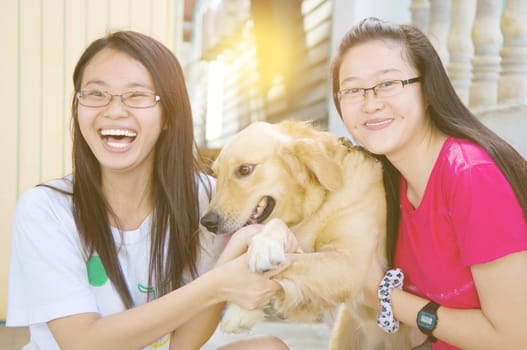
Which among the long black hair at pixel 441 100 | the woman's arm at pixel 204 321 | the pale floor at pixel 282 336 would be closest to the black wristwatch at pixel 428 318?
the long black hair at pixel 441 100

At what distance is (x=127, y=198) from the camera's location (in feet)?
5.10

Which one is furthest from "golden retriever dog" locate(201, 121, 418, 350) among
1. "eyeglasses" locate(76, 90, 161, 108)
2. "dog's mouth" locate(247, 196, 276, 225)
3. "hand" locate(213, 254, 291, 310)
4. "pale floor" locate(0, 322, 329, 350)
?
"pale floor" locate(0, 322, 329, 350)

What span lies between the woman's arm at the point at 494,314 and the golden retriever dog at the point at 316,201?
0.24m

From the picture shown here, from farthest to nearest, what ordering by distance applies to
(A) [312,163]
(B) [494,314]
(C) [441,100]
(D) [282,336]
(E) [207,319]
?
(D) [282,336]
(A) [312,163]
(E) [207,319]
(C) [441,100]
(B) [494,314]

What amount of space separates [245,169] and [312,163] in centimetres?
20

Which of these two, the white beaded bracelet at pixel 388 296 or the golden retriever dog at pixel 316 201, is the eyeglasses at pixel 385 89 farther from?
the white beaded bracelet at pixel 388 296

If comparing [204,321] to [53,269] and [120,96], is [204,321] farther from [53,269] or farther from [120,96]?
[120,96]

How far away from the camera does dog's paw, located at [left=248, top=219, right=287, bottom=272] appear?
4.41 ft

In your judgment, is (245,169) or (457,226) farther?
(245,169)

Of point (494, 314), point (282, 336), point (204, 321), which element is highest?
point (494, 314)

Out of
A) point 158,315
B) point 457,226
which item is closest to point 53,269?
point 158,315

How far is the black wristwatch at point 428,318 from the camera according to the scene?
1359 millimetres

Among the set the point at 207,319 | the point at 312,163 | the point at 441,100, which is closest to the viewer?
the point at 441,100

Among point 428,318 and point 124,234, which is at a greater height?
point 124,234
